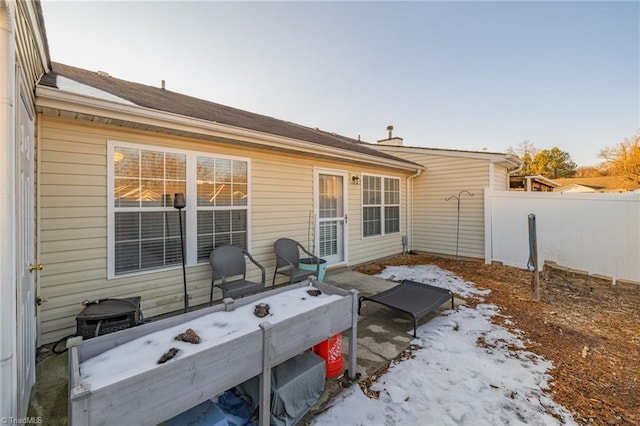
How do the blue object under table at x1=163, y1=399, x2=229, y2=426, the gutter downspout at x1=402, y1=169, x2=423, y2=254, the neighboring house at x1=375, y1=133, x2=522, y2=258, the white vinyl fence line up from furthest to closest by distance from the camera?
the gutter downspout at x1=402, y1=169, x2=423, y2=254, the neighboring house at x1=375, y1=133, x2=522, y2=258, the white vinyl fence, the blue object under table at x1=163, y1=399, x2=229, y2=426

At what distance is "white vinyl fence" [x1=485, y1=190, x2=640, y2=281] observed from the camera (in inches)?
183

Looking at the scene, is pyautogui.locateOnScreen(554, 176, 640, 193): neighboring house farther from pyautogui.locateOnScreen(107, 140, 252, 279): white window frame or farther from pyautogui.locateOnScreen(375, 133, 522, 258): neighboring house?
pyautogui.locateOnScreen(107, 140, 252, 279): white window frame

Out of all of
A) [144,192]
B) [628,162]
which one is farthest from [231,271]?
[628,162]

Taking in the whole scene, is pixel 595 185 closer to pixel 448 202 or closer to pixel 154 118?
pixel 448 202

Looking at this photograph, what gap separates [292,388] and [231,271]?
2335 mm

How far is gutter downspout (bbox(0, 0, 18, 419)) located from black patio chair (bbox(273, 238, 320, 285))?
3.14 metres

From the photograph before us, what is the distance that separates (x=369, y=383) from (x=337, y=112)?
1005 cm

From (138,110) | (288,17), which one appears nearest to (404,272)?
(138,110)

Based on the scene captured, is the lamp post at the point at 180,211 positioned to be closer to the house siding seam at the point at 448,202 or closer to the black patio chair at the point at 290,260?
the black patio chair at the point at 290,260

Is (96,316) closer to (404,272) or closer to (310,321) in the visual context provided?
(310,321)

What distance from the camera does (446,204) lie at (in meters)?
7.59

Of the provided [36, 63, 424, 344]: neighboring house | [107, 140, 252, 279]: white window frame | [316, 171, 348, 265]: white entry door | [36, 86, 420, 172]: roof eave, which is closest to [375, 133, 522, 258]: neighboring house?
[316, 171, 348, 265]: white entry door

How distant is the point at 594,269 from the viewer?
508cm
